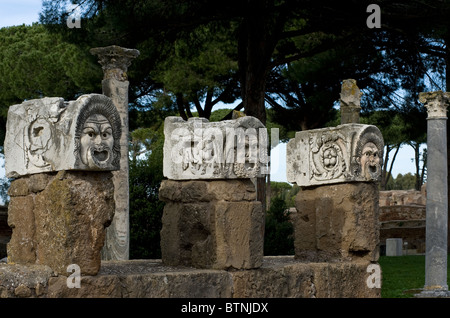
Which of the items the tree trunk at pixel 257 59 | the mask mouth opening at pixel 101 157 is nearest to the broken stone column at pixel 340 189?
the mask mouth opening at pixel 101 157

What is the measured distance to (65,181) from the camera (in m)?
5.57

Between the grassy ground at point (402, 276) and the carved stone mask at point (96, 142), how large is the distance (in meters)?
6.72

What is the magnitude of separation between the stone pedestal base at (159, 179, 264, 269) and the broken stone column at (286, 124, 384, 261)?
1214 millimetres

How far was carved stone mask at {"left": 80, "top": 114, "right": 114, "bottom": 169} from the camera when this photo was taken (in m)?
5.60

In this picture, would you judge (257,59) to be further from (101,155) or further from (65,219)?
(65,219)

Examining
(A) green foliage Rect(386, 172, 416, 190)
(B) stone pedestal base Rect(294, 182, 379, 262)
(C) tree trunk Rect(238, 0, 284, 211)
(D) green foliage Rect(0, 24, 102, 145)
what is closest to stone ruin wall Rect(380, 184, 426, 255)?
(D) green foliage Rect(0, 24, 102, 145)

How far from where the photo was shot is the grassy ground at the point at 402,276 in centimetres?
1177

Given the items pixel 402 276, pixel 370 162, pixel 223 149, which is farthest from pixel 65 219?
pixel 402 276

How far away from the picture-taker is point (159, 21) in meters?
13.4

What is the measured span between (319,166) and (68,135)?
3.04 m

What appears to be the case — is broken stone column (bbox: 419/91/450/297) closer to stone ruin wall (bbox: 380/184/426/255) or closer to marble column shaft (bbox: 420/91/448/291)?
marble column shaft (bbox: 420/91/448/291)

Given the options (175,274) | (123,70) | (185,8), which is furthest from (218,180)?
(185,8)

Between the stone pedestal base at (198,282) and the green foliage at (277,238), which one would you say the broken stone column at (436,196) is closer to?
the green foliage at (277,238)

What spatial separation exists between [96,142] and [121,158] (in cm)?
446
